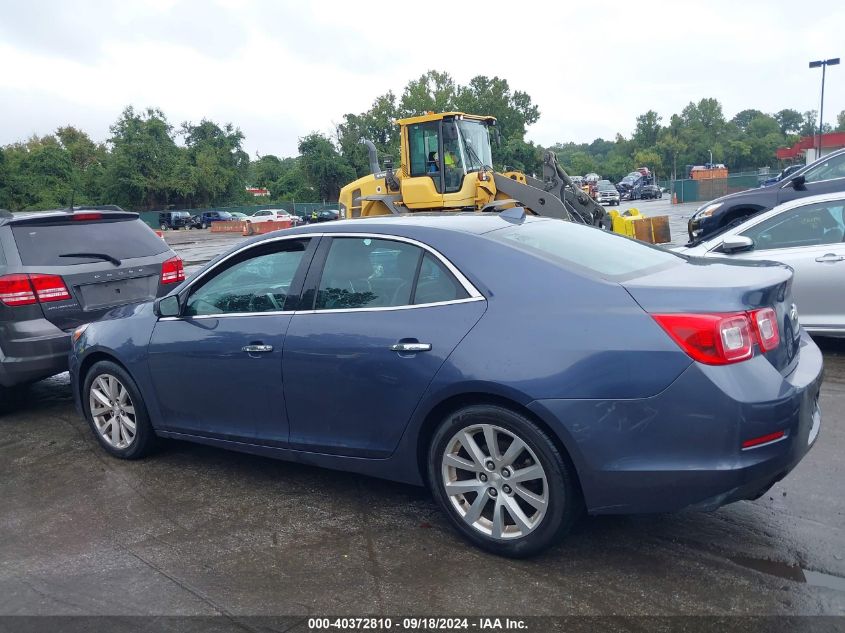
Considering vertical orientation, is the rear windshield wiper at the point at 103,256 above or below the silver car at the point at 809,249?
above

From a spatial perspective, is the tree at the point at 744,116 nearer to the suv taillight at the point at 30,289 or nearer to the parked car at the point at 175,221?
the parked car at the point at 175,221

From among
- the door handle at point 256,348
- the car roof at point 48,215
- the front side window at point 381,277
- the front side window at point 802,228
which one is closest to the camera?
the front side window at point 381,277

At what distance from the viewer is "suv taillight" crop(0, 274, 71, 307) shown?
5844 millimetres

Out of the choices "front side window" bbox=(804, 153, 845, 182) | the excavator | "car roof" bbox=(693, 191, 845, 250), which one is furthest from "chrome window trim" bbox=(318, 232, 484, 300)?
the excavator

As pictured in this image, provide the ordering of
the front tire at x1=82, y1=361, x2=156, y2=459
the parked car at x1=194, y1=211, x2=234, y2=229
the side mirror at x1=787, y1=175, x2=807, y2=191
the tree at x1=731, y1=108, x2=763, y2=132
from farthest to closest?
the tree at x1=731, y1=108, x2=763, y2=132 < the parked car at x1=194, y1=211, x2=234, y2=229 < the side mirror at x1=787, y1=175, x2=807, y2=191 < the front tire at x1=82, y1=361, x2=156, y2=459

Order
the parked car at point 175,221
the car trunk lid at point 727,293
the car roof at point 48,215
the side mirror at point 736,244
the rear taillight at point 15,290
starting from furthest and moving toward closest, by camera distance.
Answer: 1. the parked car at point 175,221
2. the car roof at point 48,215
3. the rear taillight at point 15,290
4. the side mirror at point 736,244
5. the car trunk lid at point 727,293

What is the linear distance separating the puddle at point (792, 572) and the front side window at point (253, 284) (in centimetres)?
273

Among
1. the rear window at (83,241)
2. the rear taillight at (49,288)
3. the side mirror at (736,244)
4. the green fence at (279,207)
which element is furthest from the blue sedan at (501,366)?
the green fence at (279,207)

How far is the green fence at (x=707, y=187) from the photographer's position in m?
48.5

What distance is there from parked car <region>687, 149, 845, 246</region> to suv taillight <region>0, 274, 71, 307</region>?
8.38 metres

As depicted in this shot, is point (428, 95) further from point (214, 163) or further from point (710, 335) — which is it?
point (710, 335)

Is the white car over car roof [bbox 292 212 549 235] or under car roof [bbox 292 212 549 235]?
under

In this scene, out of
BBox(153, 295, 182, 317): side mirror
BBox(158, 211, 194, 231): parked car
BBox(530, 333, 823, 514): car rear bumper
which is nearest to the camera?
BBox(530, 333, 823, 514): car rear bumper

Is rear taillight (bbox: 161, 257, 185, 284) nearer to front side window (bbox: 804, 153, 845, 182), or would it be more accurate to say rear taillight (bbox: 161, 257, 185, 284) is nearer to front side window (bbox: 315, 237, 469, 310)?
front side window (bbox: 315, 237, 469, 310)
